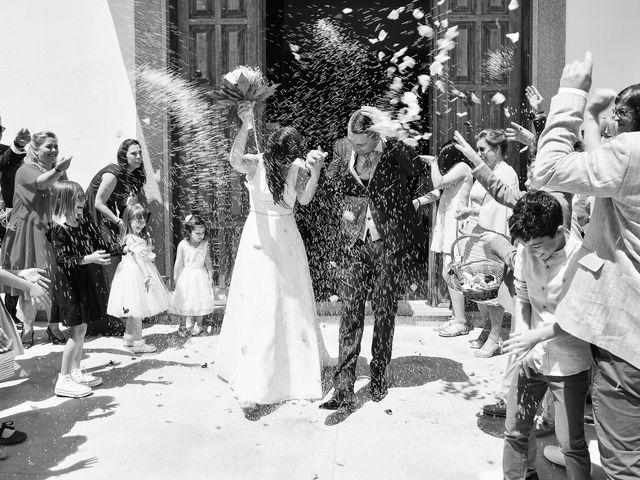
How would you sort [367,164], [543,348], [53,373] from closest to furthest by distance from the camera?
[543,348]
[367,164]
[53,373]

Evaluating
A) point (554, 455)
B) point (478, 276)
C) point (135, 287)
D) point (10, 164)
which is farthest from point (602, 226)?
point (10, 164)

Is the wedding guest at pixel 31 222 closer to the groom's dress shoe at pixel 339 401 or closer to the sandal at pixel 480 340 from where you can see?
the groom's dress shoe at pixel 339 401

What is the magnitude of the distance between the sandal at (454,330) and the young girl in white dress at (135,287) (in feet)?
8.95

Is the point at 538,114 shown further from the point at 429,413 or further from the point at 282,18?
the point at 282,18

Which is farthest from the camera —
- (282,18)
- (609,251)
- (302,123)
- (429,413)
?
(282,18)

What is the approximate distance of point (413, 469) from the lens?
3.50 meters

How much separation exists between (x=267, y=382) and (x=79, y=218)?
195cm

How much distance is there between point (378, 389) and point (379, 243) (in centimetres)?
107

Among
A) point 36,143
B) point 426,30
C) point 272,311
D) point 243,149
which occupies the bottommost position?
point 272,311

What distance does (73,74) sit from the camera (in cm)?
706

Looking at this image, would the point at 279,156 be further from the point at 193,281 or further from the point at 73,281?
the point at 193,281

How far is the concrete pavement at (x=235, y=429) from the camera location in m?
3.52

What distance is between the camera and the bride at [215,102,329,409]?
443 centimetres

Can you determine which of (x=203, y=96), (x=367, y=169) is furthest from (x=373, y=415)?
(x=203, y=96)
